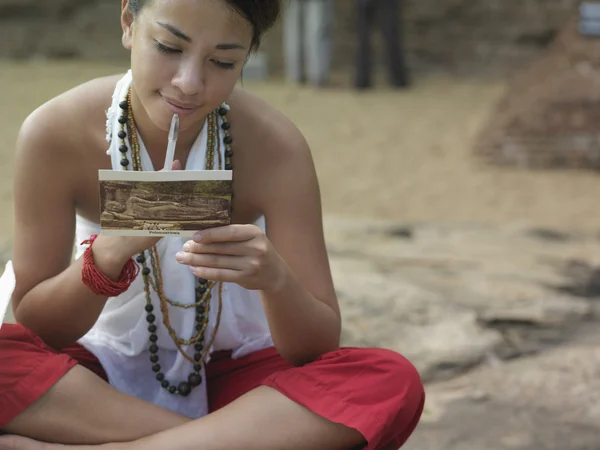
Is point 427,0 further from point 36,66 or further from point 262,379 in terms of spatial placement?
point 262,379

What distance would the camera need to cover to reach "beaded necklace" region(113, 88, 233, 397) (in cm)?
187

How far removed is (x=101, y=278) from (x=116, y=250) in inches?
2.4

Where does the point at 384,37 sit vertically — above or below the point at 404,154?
above

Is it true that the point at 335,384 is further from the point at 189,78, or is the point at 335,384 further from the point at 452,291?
the point at 452,291

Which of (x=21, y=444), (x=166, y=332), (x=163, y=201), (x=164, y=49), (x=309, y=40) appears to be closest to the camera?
(x=163, y=201)

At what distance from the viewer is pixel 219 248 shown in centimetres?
162

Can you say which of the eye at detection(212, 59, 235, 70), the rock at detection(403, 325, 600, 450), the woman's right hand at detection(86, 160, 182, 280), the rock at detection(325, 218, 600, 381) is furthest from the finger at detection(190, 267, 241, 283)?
the rock at detection(325, 218, 600, 381)

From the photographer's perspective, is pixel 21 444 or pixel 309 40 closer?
pixel 21 444

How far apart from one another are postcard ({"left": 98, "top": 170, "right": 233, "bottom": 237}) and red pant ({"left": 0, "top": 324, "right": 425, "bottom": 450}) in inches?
14.7

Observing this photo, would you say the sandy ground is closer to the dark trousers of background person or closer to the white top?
the dark trousers of background person

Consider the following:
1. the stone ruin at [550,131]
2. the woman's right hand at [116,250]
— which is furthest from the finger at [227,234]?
the stone ruin at [550,131]

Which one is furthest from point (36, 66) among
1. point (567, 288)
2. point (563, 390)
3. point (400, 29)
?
point (563, 390)

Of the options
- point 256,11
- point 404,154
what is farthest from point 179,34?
point 404,154

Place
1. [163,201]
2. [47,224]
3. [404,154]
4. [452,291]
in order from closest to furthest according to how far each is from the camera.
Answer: [163,201]
[47,224]
[452,291]
[404,154]
